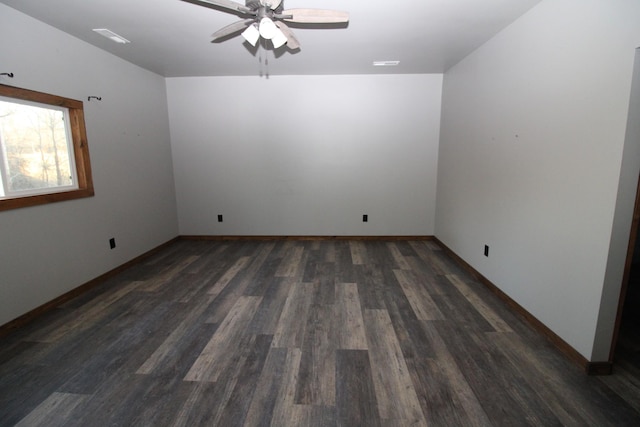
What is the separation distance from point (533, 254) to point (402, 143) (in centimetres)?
263

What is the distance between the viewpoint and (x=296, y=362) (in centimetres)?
197

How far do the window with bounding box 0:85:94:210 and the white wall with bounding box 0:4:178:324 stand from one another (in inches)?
3.6

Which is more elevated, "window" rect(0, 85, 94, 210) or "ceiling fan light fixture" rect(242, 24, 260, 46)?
"ceiling fan light fixture" rect(242, 24, 260, 46)

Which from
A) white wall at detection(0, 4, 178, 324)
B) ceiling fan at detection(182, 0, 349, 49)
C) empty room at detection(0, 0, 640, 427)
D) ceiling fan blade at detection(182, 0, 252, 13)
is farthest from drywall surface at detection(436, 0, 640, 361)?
white wall at detection(0, 4, 178, 324)

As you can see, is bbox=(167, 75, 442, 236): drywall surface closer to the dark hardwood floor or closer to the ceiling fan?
the dark hardwood floor

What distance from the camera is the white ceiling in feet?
7.49

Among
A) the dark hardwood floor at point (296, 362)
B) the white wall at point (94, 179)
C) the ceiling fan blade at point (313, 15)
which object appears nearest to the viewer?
the dark hardwood floor at point (296, 362)

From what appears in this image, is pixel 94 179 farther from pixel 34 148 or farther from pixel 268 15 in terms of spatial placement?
pixel 268 15

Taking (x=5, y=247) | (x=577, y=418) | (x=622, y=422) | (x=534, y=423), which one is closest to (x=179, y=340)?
(x=5, y=247)

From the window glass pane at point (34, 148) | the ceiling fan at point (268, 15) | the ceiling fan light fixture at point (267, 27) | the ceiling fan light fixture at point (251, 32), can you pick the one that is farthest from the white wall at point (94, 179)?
the ceiling fan light fixture at point (267, 27)

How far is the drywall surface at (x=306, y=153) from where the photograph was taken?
4441 millimetres

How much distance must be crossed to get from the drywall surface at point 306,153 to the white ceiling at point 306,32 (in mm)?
420

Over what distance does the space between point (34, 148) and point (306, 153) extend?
3.10m

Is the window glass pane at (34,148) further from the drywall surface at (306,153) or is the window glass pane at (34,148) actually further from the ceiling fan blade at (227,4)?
the ceiling fan blade at (227,4)
